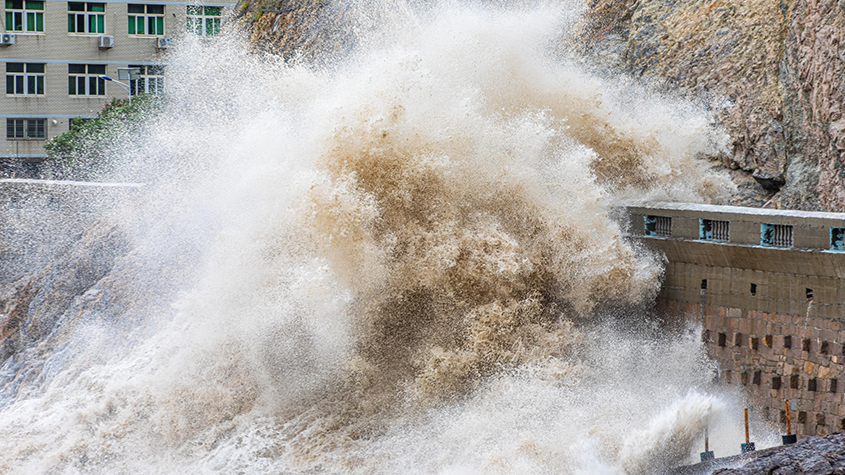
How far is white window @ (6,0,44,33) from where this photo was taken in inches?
1353

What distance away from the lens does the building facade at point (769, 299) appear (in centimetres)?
1070

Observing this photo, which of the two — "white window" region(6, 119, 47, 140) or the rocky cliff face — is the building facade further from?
"white window" region(6, 119, 47, 140)

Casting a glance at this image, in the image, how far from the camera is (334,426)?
12133 millimetres

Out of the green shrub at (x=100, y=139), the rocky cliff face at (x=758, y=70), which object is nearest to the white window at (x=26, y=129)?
the green shrub at (x=100, y=139)

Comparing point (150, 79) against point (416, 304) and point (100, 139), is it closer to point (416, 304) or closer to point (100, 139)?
point (100, 139)

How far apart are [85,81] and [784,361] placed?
2931 cm

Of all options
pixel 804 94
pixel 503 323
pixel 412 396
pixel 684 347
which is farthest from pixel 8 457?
pixel 804 94

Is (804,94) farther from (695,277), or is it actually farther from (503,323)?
(503,323)

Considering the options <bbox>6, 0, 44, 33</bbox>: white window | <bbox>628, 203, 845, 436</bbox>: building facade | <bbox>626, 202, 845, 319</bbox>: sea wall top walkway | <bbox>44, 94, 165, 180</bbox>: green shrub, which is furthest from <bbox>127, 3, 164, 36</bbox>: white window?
<bbox>628, 203, 845, 436</bbox>: building facade

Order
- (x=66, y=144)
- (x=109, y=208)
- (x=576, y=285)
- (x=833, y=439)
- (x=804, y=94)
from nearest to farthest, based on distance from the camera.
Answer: (x=833, y=439)
(x=576, y=285)
(x=804, y=94)
(x=109, y=208)
(x=66, y=144)

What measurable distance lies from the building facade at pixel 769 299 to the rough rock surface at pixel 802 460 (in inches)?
51.6

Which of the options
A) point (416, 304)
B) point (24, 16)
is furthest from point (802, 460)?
point (24, 16)

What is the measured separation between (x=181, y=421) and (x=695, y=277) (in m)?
6.61

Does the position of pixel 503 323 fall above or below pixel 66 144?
below
